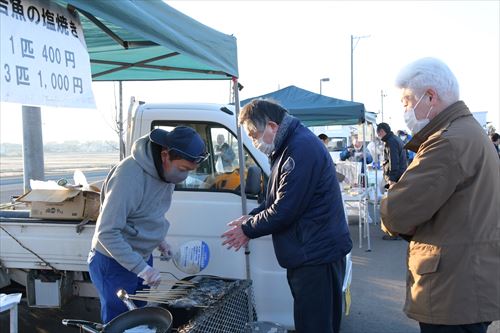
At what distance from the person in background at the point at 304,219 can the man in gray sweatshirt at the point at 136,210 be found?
0.45 metres

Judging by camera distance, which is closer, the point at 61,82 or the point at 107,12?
the point at 107,12

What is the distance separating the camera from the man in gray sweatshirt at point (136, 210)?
8.05 ft

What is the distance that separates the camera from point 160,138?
257 centimetres

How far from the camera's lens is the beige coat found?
189 cm

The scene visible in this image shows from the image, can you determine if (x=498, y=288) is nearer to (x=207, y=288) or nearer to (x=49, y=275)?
(x=207, y=288)

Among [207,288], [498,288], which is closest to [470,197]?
[498,288]

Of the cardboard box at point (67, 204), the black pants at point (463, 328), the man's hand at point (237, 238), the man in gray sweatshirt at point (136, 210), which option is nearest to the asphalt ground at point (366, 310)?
the cardboard box at point (67, 204)

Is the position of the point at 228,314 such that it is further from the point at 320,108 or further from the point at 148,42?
the point at 320,108

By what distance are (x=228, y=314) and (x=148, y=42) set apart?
7.76 ft

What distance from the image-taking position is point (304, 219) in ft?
8.39

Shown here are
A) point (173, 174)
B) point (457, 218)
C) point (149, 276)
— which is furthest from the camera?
point (173, 174)

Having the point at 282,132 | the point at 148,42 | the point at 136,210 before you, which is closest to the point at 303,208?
the point at 282,132

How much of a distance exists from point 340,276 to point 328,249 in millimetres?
241

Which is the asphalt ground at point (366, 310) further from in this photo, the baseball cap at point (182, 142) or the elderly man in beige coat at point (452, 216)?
the elderly man in beige coat at point (452, 216)
